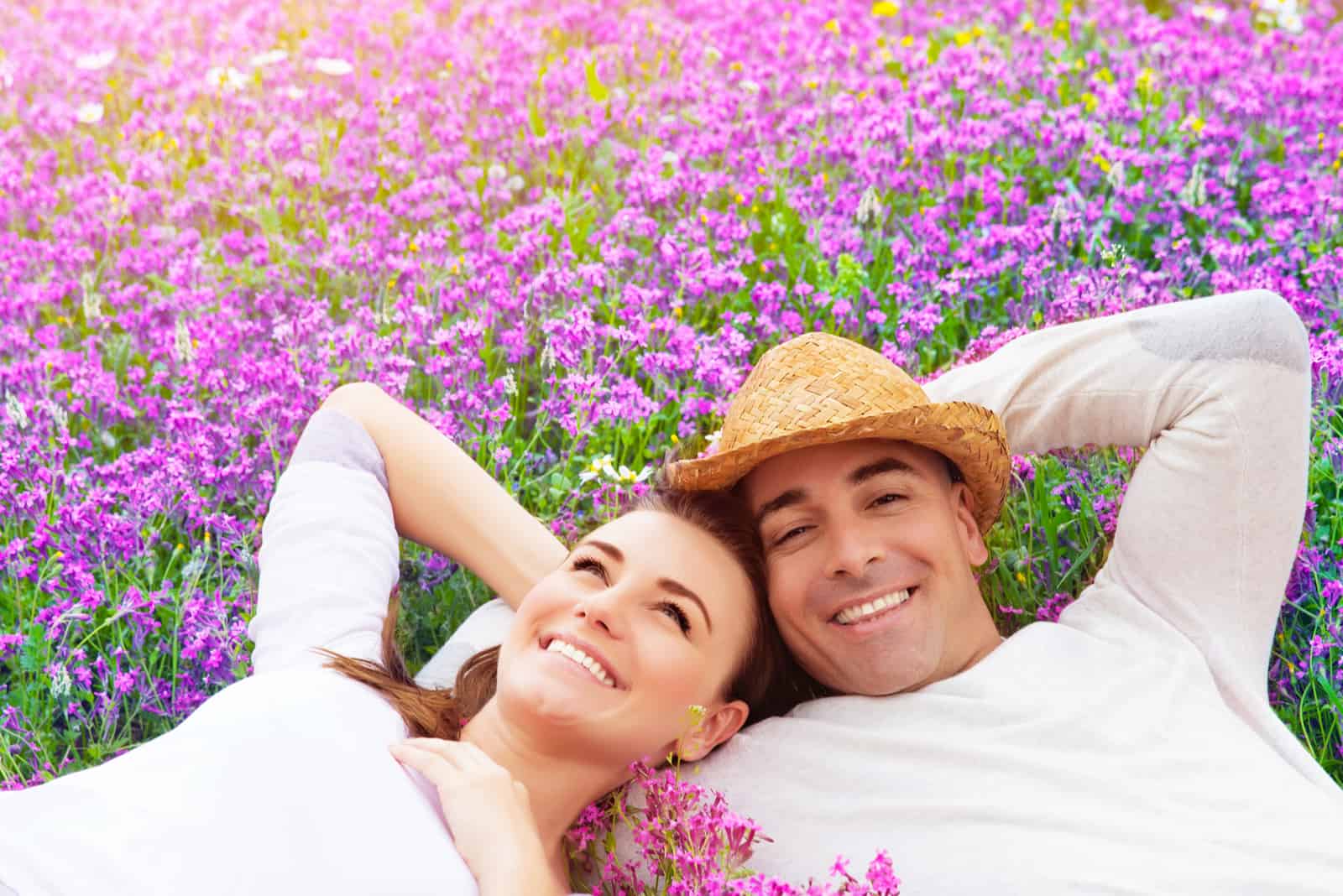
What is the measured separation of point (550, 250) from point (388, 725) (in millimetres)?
2326

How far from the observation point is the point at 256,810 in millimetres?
2525

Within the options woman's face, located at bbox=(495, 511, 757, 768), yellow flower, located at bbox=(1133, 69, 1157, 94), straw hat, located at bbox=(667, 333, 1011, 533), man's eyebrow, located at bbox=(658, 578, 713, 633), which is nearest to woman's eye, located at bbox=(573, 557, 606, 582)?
woman's face, located at bbox=(495, 511, 757, 768)

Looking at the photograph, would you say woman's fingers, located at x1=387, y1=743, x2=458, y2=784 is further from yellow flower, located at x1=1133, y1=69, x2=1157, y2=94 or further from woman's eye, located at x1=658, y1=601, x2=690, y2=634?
yellow flower, located at x1=1133, y1=69, x2=1157, y2=94

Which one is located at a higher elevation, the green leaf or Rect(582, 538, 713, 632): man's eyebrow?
the green leaf

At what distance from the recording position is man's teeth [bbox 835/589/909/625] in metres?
2.95

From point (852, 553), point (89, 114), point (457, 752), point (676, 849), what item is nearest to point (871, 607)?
point (852, 553)

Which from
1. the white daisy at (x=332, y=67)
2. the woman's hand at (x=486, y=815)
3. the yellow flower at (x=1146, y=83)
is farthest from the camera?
the white daisy at (x=332, y=67)

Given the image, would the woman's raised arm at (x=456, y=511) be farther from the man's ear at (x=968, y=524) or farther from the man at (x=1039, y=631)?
the man's ear at (x=968, y=524)

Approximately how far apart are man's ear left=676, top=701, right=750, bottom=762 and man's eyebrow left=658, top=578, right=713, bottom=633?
20 cm

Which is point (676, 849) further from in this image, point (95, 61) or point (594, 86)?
point (95, 61)

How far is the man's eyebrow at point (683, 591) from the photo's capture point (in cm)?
294

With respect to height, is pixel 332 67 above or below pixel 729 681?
above

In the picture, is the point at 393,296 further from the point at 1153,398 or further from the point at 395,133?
the point at 1153,398

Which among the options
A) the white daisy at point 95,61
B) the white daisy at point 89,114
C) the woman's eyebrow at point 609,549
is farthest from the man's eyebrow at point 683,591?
the white daisy at point 95,61
